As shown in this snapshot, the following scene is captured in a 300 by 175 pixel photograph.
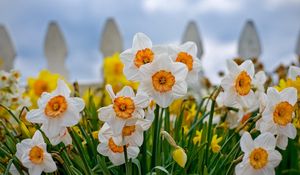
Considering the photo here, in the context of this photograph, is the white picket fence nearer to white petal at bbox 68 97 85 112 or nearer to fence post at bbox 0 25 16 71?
fence post at bbox 0 25 16 71

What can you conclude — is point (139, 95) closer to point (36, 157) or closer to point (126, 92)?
point (126, 92)

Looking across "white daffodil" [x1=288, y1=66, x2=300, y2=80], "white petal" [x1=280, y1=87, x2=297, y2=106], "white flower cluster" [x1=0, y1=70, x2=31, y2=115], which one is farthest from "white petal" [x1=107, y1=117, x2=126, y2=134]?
"white flower cluster" [x1=0, y1=70, x2=31, y2=115]

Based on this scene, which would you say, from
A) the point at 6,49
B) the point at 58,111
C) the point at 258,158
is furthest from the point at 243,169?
the point at 6,49

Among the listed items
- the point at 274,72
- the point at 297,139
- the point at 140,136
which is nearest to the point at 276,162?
the point at 140,136

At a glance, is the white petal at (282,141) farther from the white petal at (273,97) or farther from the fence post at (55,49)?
the fence post at (55,49)

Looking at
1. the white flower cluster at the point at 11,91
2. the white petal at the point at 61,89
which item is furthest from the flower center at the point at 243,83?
the white flower cluster at the point at 11,91
